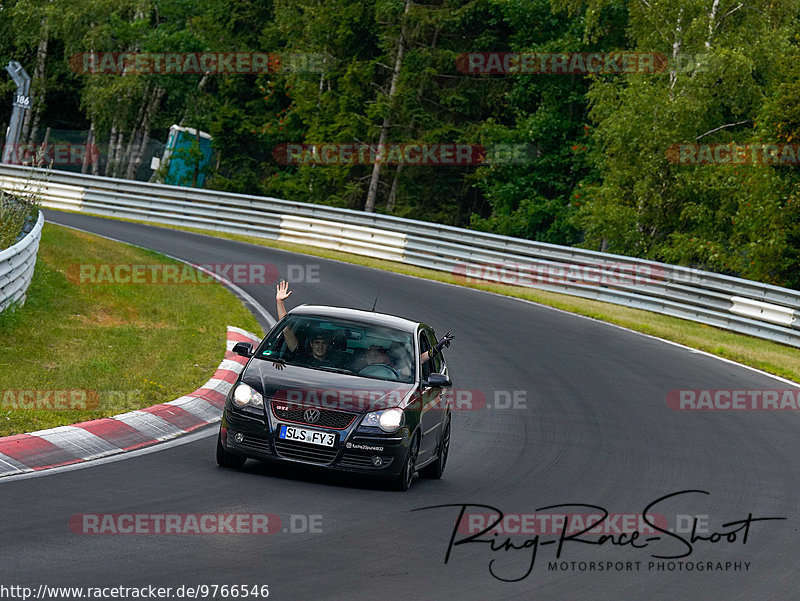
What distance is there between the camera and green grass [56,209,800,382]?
2133cm

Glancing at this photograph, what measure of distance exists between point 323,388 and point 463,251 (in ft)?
67.9

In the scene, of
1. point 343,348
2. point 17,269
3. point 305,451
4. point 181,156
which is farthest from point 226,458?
point 181,156

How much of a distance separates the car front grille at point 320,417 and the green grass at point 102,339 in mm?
2227

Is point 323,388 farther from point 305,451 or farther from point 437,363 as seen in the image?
point 437,363

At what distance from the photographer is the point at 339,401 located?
31.8 feet

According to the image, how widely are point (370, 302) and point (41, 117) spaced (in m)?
38.8

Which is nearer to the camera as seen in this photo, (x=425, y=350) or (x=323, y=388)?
(x=323, y=388)

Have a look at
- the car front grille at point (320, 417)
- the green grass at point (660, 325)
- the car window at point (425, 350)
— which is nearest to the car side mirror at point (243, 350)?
the car front grille at point (320, 417)

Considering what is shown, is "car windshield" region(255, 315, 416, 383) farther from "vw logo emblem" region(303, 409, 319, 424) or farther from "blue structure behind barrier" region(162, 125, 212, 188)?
→ "blue structure behind barrier" region(162, 125, 212, 188)

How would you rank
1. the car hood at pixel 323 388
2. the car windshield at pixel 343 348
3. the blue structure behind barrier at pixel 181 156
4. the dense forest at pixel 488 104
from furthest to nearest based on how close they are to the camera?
the blue structure behind barrier at pixel 181 156, the dense forest at pixel 488 104, the car windshield at pixel 343 348, the car hood at pixel 323 388

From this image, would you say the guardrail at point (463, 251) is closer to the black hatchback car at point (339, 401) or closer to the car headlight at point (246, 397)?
the black hatchback car at point (339, 401)

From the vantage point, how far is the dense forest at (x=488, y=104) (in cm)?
3288

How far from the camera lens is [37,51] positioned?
5409 cm

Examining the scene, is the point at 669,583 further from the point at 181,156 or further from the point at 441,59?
the point at 181,156
